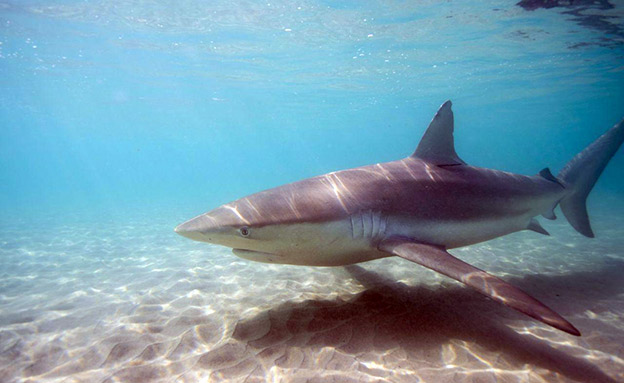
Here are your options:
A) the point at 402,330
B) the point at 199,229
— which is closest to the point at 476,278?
the point at 402,330

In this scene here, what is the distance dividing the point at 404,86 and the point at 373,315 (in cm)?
2846

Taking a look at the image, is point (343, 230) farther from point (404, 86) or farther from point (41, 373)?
point (404, 86)

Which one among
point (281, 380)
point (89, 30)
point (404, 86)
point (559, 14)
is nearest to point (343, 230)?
point (281, 380)

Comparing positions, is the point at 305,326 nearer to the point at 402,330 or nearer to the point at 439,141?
the point at 402,330

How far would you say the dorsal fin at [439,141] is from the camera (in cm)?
450

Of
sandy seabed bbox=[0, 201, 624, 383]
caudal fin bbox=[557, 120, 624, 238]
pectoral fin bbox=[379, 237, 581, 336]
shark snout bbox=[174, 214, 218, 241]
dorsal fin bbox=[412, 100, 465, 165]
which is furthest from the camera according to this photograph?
caudal fin bbox=[557, 120, 624, 238]

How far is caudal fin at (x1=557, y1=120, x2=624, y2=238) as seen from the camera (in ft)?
18.4

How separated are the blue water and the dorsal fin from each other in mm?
1966

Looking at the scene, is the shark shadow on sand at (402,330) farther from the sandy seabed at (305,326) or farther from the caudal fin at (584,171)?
the caudal fin at (584,171)

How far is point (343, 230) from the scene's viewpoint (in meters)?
3.27

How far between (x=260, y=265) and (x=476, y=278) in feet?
15.3

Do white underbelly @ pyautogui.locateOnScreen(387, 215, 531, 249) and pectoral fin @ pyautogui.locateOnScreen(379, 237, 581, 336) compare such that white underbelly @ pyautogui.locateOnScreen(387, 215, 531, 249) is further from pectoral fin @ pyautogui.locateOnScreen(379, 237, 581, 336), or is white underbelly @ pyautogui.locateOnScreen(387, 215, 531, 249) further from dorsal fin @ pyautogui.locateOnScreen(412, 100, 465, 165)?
dorsal fin @ pyautogui.locateOnScreen(412, 100, 465, 165)

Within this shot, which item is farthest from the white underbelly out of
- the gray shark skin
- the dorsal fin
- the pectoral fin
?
the dorsal fin

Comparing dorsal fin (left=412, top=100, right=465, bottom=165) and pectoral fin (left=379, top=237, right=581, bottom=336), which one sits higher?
dorsal fin (left=412, top=100, right=465, bottom=165)
